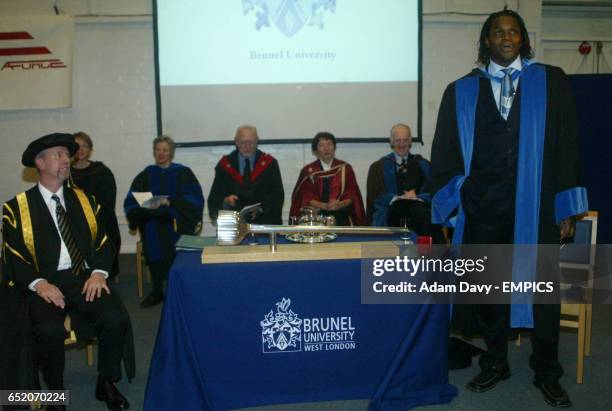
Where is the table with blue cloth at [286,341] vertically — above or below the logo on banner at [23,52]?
below

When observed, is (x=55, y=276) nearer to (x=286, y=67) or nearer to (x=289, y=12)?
(x=286, y=67)

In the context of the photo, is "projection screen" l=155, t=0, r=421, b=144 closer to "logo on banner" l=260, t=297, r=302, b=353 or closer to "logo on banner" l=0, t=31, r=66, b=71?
"logo on banner" l=0, t=31, r=66, b=71

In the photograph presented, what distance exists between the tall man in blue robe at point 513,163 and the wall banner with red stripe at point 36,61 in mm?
4826

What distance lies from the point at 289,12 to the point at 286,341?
443 cm

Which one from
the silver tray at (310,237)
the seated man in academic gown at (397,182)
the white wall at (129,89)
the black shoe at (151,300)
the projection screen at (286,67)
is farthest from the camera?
the white wall at (129,89)

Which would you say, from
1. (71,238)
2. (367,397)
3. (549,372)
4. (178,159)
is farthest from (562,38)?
(71,238)

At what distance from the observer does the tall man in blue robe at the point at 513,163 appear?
284 cm

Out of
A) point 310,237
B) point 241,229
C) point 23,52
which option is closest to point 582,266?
point 310,237

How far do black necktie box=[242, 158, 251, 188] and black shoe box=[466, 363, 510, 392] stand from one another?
9.51 feet

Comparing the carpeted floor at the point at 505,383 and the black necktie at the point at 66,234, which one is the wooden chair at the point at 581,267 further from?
the black necktie at the point at 66,234

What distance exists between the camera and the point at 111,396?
9.62 feet

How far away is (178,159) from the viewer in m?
6.52

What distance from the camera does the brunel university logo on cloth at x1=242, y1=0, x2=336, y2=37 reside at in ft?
20.3

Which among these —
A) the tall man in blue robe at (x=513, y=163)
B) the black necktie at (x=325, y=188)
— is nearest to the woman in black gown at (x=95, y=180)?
the black necktie at (x=325, y=188)
